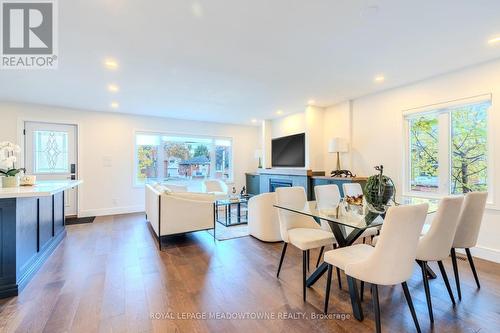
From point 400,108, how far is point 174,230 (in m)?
4.14

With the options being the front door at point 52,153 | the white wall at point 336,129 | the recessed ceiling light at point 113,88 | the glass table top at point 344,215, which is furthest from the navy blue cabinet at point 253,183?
the front door at point 52,153

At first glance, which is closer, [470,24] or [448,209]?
[448,209]

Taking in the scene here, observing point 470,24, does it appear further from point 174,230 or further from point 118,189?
point 118,189

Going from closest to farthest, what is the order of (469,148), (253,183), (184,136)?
(469,148), (184,136), (253,183)

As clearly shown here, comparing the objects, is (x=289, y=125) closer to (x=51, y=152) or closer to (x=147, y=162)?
(x=147, y=162)

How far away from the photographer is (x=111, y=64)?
3053 millimetres

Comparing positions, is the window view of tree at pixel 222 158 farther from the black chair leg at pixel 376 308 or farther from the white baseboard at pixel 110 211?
the black chair leg at pixel 376 308

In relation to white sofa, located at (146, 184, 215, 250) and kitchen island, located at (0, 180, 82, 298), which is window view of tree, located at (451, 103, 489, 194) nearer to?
white sofa, located at (146, 184, 215, 250)

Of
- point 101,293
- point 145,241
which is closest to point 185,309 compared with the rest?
point 101,293

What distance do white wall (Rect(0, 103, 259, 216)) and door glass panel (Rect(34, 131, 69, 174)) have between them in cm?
30

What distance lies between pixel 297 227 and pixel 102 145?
201 inches

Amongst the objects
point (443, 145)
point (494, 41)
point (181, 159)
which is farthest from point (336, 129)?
point (181, 159)

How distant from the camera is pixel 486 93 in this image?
119 inches

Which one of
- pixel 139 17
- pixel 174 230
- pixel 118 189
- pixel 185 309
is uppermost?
pixel 139 17
